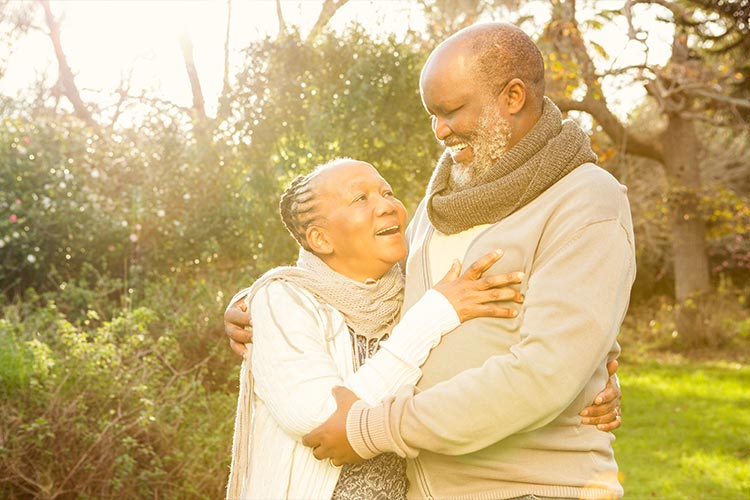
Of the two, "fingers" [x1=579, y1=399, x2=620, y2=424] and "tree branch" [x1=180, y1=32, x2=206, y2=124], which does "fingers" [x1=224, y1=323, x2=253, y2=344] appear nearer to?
"fingers" [x1=579, y1=399, x2=620, y2=424]

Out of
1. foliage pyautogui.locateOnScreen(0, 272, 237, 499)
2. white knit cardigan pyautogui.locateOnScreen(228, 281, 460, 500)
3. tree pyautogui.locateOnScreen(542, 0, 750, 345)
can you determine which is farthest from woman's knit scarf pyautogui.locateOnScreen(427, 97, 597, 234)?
tree pyautogui.locateOnScreen(542, 0, 750, 345)

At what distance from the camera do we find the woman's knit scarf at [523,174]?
240 centimetres

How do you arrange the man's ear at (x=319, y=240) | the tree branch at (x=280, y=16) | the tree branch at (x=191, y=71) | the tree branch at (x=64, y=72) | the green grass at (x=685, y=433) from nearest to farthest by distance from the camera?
the man's ear at (x=319, y=240)
the green grass at (x=685, y=433)
the tree branch at (x=280, y=16)
the tree branch at (x=191, y=71)
the tree branch at (x=64, y=72)

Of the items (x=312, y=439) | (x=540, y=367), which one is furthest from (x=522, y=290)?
(x=312, y=439)

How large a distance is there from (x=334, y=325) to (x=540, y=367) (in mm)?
708

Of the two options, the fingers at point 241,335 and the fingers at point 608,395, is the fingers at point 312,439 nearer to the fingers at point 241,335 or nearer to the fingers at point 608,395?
the fingers at point 241,335

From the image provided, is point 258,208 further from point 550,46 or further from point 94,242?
point 550,46

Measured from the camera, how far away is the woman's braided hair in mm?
2867

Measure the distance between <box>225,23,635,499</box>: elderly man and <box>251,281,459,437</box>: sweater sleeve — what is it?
0.15ft

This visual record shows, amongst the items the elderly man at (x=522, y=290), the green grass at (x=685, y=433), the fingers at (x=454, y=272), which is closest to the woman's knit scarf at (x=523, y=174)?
the elderly man at (x=522, y=290)

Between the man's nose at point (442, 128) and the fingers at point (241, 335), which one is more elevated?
the man's nose at point (442, 128)

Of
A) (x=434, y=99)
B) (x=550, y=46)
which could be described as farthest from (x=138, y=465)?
(x=550, y=46)

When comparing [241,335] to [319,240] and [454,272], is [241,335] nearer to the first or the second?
[319,240]

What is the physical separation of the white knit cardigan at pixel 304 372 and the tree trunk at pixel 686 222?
47.1ft
